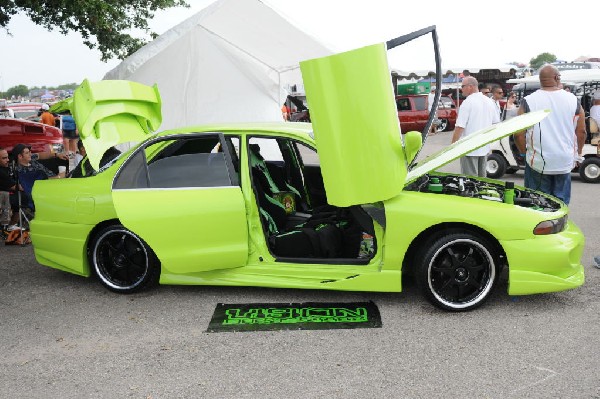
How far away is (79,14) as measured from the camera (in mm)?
11547

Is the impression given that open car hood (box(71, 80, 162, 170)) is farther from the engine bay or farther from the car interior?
the engine bay

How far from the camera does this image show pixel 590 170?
36.5 feet

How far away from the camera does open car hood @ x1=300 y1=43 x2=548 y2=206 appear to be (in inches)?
159

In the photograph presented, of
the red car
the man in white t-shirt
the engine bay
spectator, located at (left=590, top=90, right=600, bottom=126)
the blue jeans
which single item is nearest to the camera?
the engine bay

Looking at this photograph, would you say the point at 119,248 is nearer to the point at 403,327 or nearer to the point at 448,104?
the point at 403,327

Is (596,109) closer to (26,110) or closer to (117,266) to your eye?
(117,266)

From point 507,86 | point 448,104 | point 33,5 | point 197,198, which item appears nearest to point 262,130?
point 197,198

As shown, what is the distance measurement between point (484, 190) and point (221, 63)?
7489 millimetres

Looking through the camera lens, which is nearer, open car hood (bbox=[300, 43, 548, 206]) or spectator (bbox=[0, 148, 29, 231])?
open car hood (bbox=[300, 43, 548, 206])

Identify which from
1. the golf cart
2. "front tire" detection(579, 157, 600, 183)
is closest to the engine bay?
the golf cart

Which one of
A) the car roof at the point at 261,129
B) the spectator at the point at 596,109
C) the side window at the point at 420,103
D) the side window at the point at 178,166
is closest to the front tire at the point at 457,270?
the car roof at the point at 261,129

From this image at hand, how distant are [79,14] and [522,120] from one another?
9567 millimetres

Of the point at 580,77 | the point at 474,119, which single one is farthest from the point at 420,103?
the point at 474,119

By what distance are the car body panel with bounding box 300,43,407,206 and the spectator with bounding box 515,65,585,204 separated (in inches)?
85.2
